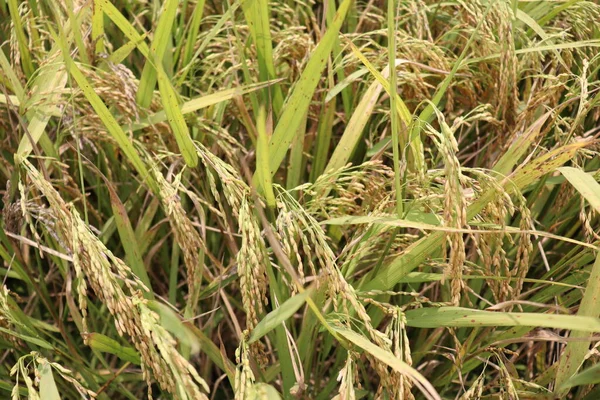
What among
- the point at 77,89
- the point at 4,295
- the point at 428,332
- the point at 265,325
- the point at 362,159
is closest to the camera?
the point at 265,325

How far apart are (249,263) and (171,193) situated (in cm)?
15

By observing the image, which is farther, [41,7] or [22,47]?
[41,7]

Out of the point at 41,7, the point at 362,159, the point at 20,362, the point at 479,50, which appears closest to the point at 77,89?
the point at 41,7

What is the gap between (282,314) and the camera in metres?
0.81

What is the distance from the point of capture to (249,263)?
0.89 m

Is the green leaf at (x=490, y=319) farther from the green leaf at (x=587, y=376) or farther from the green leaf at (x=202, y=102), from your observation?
the green leaf at (x=202, y=102)

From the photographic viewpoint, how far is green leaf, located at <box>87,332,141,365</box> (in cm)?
102

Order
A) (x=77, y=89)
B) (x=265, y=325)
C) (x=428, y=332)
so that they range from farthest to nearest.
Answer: (x=428, y=332) < (x=77, y=89) < (x=265, y=325)

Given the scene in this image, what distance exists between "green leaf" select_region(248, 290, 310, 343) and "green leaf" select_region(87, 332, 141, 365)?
0.89 ft

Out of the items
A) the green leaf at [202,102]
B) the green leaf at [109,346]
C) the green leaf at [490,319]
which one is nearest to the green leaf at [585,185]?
the green leaf at [490,319]

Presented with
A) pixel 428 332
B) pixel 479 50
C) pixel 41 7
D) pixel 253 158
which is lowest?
pixel 428 332

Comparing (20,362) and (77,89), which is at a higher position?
(77,89)

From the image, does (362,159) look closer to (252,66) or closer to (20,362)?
(252,66)

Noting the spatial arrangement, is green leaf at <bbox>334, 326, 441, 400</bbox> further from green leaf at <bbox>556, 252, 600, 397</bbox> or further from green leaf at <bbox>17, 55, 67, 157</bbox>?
green leaf at <bbox>17, 55, 67, 157</bbox>
